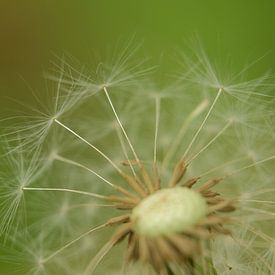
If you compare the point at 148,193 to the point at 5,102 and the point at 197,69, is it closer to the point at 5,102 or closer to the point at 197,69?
the point at 197,69

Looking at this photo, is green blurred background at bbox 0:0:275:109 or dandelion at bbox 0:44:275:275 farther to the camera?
green blurred background at bbox 0:0:275:109

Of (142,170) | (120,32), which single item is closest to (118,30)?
(120,32)

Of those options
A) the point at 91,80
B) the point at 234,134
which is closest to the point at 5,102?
the point at 91,80

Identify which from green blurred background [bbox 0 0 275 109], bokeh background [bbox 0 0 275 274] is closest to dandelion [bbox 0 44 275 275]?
bokeh background [bbox 0 0 275 274]

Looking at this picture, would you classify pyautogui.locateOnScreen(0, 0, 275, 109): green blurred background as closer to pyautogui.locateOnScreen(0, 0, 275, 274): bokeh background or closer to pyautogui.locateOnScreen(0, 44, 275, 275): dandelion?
pyautogui.locateOnScreen(0, 0, 275, 274): bokeh background

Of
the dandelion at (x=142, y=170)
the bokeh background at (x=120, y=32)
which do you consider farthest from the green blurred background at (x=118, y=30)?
the dandelion at (x=142, y=170)

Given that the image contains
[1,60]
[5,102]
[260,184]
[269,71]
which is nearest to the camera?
[260,184]

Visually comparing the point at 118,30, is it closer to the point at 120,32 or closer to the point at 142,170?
the point at 120,32
